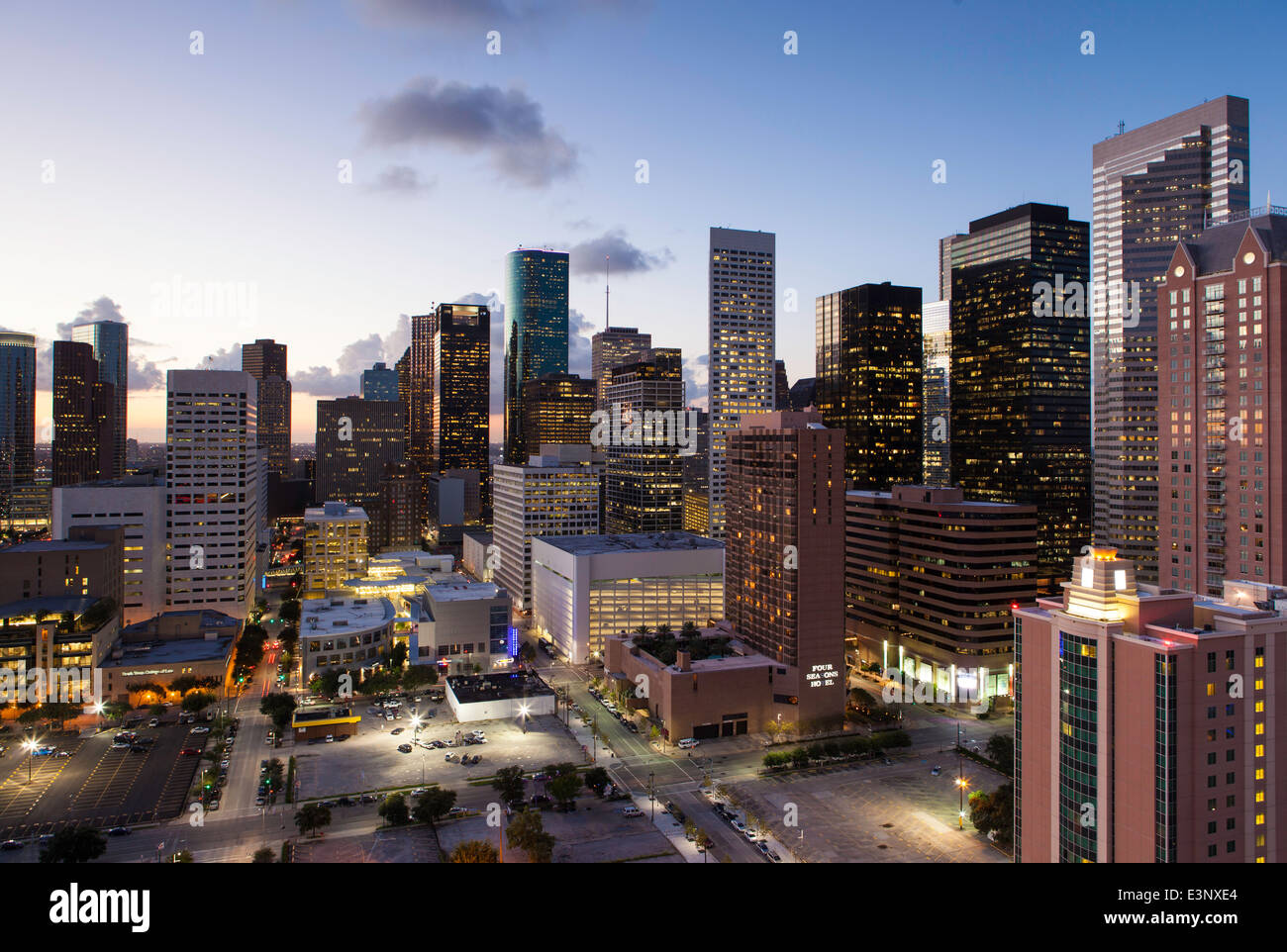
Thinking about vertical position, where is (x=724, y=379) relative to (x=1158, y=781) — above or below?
above

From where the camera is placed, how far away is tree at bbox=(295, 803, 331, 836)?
45.1 meters

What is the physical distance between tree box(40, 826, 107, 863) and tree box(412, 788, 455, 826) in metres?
15.4

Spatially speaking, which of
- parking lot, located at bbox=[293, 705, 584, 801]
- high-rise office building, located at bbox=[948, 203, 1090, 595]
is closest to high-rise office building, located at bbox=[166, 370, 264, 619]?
parking lot, located at bbox=[293, 705, 584, 801]

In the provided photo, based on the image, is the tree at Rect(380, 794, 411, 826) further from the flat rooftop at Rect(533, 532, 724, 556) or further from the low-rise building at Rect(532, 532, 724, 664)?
the flat rooftop at Rect(533, 532, 724, 556)

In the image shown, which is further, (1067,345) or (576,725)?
(1067,345)

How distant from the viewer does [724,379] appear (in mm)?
158000

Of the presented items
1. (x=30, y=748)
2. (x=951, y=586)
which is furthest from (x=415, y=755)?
(x=951, y=586)

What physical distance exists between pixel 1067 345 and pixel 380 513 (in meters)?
138

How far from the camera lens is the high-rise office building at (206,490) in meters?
97.0

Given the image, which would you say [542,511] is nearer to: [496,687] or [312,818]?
[496,687]
